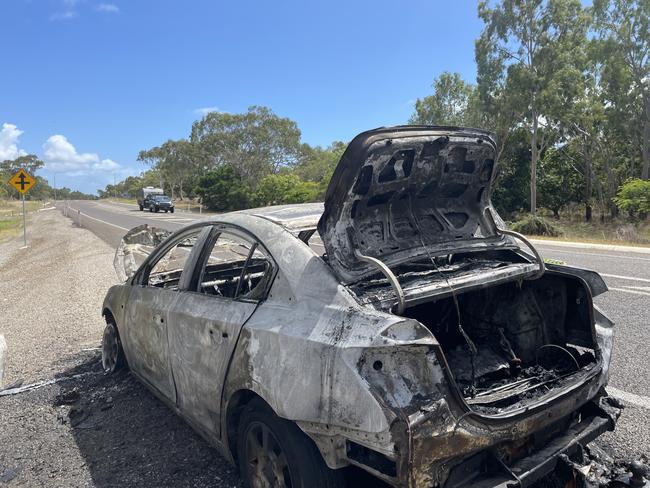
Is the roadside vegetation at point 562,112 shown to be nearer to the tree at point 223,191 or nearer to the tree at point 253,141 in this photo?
the tree at point 223,191

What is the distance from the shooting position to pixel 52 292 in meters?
9.70

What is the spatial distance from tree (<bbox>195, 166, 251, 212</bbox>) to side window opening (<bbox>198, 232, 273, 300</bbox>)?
133 ft

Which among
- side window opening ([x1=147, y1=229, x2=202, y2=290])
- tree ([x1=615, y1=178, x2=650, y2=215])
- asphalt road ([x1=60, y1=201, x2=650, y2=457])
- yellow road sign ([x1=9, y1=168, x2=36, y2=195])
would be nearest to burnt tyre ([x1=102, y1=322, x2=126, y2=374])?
side window opening ([x1=147, y1=229, x2=202, y2=290])

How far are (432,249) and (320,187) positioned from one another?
37.8m

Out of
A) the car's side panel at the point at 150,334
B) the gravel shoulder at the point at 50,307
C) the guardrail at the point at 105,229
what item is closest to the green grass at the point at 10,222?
the guardrail at the point at 105,229

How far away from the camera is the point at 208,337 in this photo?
293 cm

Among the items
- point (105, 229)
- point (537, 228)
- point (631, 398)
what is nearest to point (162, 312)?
point (631, 398)

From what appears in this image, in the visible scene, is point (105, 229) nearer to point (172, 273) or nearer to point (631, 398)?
point (172, 273)

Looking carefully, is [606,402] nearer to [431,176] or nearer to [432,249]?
[432,249]

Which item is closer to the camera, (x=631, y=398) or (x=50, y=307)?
(x=631, y=398)

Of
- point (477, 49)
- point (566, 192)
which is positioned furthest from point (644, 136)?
point (477, 49)

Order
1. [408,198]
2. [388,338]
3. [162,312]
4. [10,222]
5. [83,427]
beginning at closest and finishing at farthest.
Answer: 1. [388,338]
2. [408,198]
3. [162,312]
4. [83,427]
5. [10,222]

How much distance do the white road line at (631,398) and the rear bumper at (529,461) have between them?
122 cm

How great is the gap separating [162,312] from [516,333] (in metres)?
2.50
